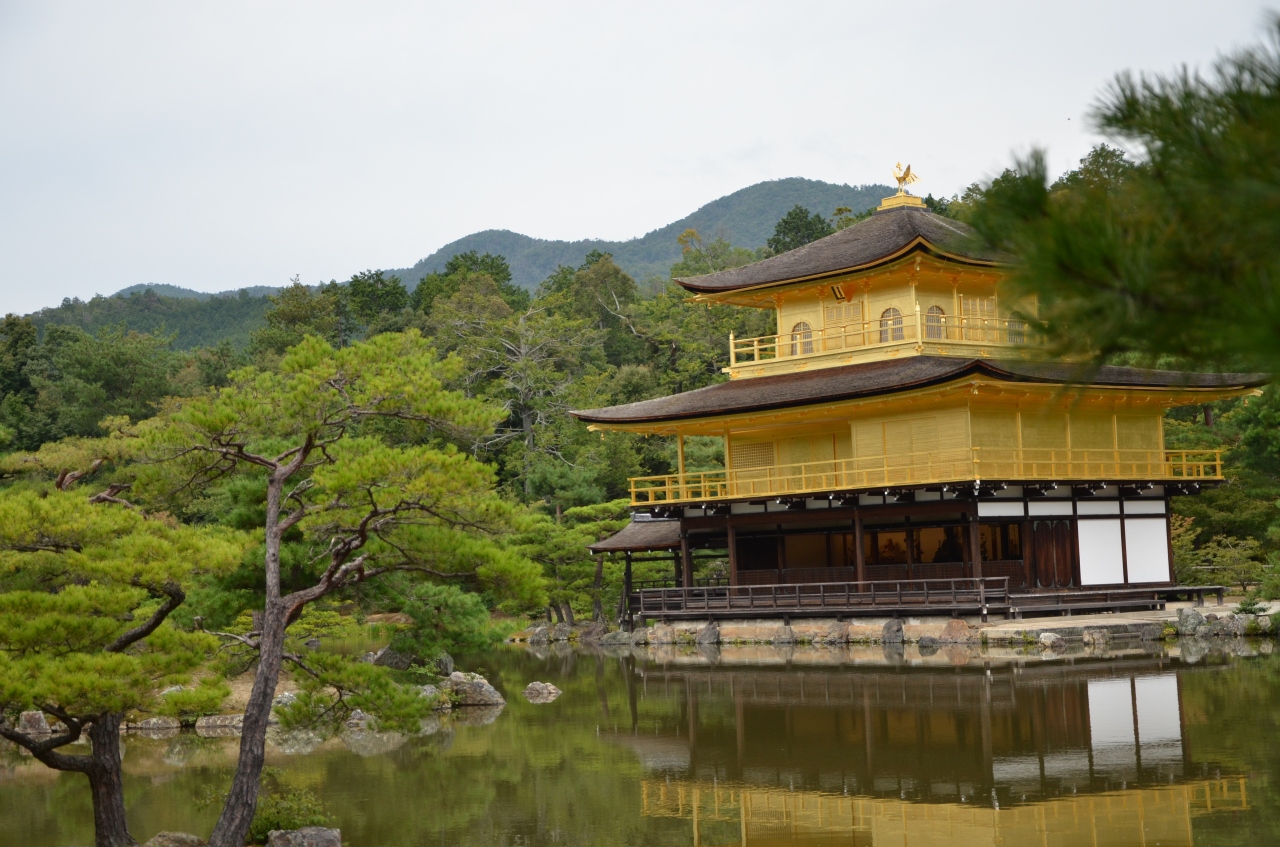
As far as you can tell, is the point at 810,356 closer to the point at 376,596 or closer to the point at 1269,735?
the point at 376,596

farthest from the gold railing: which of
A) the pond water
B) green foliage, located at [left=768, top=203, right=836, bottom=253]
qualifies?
green foliage, located at [left=768, top=203, right=836, bottom=253]

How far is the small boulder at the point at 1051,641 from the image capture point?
71.6 ft

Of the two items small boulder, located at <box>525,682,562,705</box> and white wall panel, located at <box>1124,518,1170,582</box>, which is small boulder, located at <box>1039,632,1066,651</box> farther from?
small boulder, located at <box>525,682,562,705</box>

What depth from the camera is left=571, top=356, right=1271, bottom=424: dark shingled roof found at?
2542 centimetres

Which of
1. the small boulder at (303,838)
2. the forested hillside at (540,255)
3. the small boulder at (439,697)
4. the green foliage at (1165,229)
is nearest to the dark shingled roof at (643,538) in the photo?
the small boulder at (439,697)

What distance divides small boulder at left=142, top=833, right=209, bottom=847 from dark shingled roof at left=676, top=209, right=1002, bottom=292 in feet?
68.5

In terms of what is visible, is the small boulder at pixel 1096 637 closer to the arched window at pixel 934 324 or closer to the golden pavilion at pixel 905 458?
the golden pavilion at pixel 905 458

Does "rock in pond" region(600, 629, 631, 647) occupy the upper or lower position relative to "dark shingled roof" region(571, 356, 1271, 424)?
lower

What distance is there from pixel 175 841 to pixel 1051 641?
15.9m

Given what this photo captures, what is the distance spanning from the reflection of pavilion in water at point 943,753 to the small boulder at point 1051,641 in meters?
2.84

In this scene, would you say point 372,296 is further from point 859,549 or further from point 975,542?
point 975,542

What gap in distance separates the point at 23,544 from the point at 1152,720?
35.4 feet

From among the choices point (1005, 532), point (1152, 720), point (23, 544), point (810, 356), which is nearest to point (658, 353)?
point (810, 356)

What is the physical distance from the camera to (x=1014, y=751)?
11.9 metres
